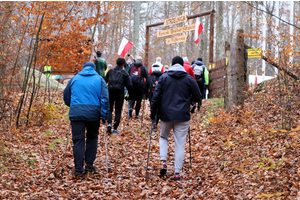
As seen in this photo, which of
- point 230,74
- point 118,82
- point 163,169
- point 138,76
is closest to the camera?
point 163,169

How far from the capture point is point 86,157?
6.58 metres

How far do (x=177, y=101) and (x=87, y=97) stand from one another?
5.83 feet

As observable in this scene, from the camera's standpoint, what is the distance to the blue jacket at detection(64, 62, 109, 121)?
20.5 feet

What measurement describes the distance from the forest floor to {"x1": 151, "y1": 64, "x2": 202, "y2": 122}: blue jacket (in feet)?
4.27

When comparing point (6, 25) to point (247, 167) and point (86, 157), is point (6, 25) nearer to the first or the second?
point (86, 157)

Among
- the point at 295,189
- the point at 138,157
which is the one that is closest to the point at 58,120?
the point at 138,157

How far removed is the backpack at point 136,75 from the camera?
11000 millimetres

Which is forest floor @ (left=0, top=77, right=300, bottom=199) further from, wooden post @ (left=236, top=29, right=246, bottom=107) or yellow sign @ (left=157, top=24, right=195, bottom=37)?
yellow sign @ (left=157, top=24, right=195, bottom=37)

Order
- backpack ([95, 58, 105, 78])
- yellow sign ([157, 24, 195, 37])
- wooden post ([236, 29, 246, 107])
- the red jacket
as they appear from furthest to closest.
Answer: yellow sign ([157, 24, 195, 37])
backpack ([95, 58, 105, 78])
the red jacket
wooden post ([236, 29, 246, 107])

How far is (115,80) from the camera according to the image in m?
9.48

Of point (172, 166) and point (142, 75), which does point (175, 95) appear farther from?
point (142, 75)

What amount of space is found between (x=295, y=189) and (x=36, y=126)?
834 centimetres

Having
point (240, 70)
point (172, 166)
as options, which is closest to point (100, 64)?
point (240, 70)

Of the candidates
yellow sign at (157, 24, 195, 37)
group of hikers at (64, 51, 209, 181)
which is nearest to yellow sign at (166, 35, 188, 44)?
yellow sign at (157, 24, 195, 37)
